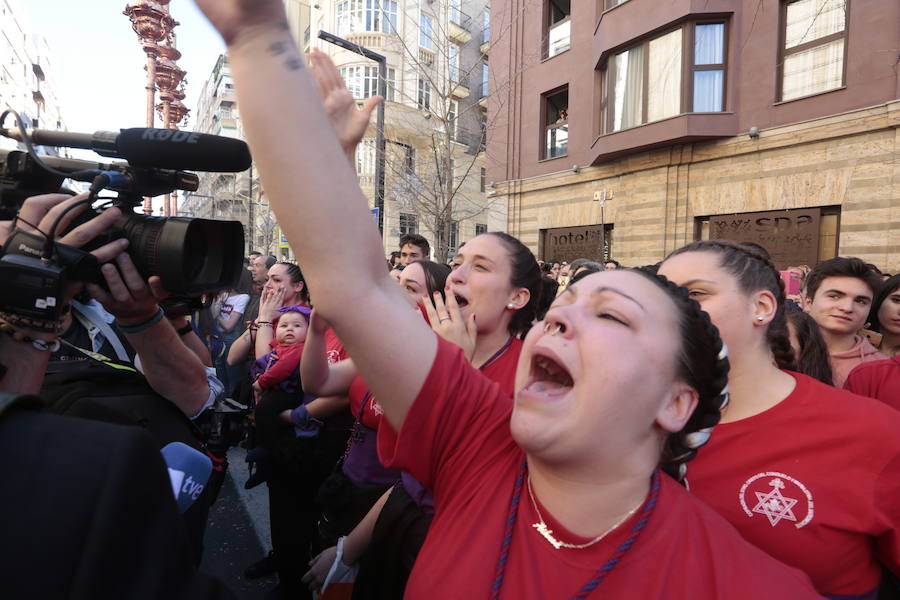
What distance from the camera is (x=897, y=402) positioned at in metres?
2.41

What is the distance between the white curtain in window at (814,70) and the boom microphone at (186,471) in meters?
12.4

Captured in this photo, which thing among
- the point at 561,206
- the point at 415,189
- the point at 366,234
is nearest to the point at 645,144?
the point at 561,206

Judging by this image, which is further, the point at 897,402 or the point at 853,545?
the point at 897,402

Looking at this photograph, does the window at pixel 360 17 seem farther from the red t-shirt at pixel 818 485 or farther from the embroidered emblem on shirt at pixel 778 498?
the embroidered emblem on shirt at pixel 778 498

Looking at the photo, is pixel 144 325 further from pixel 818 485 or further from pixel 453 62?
pixel 453 62

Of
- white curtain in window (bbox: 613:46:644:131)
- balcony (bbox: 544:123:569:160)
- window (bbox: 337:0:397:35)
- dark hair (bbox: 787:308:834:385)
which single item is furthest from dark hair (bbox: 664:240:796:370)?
window (bbox: 337:0:397:35)

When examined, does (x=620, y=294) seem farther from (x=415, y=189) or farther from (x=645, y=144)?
(x=645, y=144)

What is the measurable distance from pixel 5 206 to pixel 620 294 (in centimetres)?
164

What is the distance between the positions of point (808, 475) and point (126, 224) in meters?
2.01

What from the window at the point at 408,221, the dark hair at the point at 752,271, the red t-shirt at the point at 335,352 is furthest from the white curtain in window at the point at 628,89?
the dark hair at the point at 752,271

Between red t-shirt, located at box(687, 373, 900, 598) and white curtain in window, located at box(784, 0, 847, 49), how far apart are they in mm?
11003

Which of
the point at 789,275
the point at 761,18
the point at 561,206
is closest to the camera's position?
the point at 789,275

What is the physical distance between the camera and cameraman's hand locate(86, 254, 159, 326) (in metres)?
1.28

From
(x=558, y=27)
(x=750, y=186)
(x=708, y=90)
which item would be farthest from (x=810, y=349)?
(x=558, y=27)
